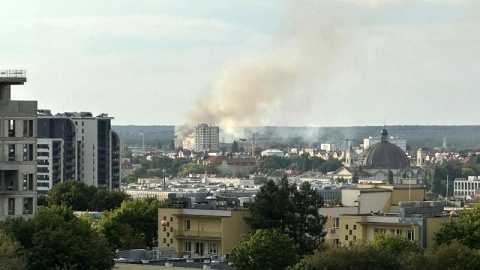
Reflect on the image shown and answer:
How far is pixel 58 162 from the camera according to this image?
621 ft

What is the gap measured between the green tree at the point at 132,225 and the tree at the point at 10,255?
27162 millimetres

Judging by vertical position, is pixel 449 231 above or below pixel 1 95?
below

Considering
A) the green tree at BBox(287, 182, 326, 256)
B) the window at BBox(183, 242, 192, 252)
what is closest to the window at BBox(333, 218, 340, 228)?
the green tree at BBox(287, 182, 326, 256)

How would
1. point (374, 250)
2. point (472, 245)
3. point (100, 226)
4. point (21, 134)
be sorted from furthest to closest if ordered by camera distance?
Result: point (100, 226) → point (472, 245) → point (374, 250) → point (21, 134)

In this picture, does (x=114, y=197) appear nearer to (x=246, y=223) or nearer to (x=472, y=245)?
(x=246, y=223)

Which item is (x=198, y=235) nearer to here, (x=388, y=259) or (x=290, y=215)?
(x=290, y=215)

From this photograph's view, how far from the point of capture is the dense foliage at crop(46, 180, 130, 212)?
132m

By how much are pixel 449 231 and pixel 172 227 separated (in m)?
16.3

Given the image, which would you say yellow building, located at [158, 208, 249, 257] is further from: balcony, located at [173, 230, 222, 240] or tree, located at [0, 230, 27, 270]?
tree, located at [0, 230, 27, 270]

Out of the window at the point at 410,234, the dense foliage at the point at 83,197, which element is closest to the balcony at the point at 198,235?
the window at the point at 410,234

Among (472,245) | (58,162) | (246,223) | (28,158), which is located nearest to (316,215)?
(246,223)

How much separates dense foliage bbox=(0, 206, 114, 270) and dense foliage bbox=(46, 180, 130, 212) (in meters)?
62.3

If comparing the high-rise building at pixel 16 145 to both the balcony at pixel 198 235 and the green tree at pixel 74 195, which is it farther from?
the green tree at pixel 74 195

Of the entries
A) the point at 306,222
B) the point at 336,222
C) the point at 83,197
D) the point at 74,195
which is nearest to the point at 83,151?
the point at 83,197
